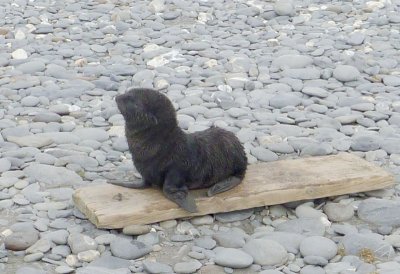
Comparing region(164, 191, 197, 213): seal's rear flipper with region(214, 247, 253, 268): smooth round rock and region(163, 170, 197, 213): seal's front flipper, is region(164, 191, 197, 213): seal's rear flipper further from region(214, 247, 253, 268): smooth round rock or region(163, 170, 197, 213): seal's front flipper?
region(214, 247, 253, 268): smooth round rock

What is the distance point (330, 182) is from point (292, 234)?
68 cm

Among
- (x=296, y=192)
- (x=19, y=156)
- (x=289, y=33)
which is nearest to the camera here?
(x=296, y=192)

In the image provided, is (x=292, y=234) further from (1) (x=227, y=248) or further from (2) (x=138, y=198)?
(2) (x=138, y=198)

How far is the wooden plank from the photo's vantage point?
5.60 meters

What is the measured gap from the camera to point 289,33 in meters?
10.6

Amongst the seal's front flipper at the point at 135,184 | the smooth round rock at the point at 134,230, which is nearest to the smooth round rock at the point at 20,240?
the smooth round rock at the point at 134,230

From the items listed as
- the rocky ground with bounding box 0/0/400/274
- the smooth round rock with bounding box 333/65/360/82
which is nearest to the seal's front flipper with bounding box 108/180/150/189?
the rocky ground with bounding box 0/0/400/274

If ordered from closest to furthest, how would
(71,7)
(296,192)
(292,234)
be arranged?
(292,234) < (296,192) < (71,7)

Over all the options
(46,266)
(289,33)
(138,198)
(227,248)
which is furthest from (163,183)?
(289,33)

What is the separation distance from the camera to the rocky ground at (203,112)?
5.36 m

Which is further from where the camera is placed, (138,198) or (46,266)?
(138,198)

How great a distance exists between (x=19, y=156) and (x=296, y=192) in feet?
7.23

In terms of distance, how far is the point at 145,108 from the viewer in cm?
575

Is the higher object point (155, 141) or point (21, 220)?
point (155, 141)
